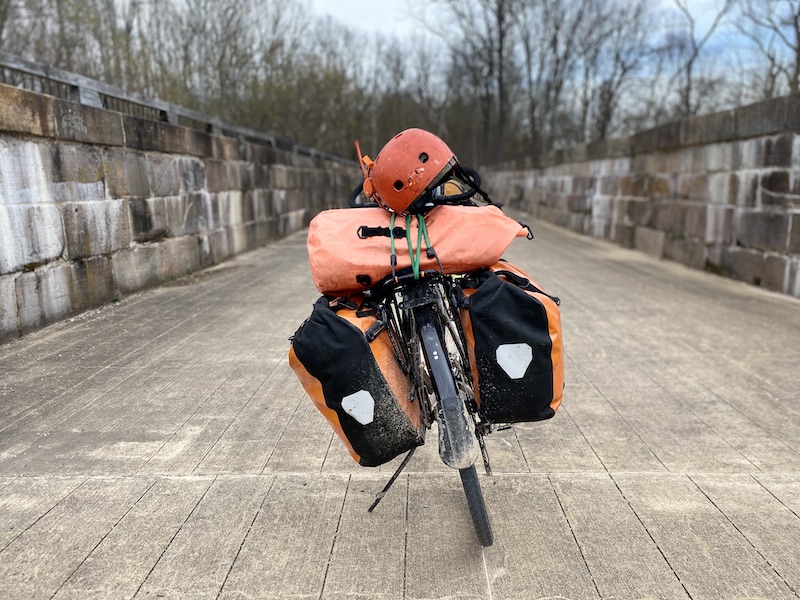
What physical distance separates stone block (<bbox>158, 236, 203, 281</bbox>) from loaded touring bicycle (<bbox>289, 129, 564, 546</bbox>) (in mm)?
6043

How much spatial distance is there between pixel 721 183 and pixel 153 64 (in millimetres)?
13578

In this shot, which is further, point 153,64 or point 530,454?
point 153,64

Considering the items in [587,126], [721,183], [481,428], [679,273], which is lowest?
[679,273]

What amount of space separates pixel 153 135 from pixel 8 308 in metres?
3.41

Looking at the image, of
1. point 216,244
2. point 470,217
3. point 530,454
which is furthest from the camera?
point 216,244

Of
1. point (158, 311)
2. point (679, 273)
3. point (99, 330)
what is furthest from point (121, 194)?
point (679, 273)

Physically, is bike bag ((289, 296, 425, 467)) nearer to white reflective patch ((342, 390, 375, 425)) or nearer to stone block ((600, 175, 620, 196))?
white reflective patch ((342, 390, 375, 425))

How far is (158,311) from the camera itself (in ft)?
20.9

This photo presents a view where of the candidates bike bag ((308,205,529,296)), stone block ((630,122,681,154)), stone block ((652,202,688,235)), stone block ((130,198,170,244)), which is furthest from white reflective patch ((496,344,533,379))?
stone block ((630,122,681,154))

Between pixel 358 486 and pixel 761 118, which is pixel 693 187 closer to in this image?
pixel 761 118

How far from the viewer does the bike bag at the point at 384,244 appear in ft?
7.54

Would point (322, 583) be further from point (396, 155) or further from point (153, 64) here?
point (153, 64)

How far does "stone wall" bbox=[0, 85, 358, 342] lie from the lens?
5.14 metres

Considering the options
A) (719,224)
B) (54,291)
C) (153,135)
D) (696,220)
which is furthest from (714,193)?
(54,291)
